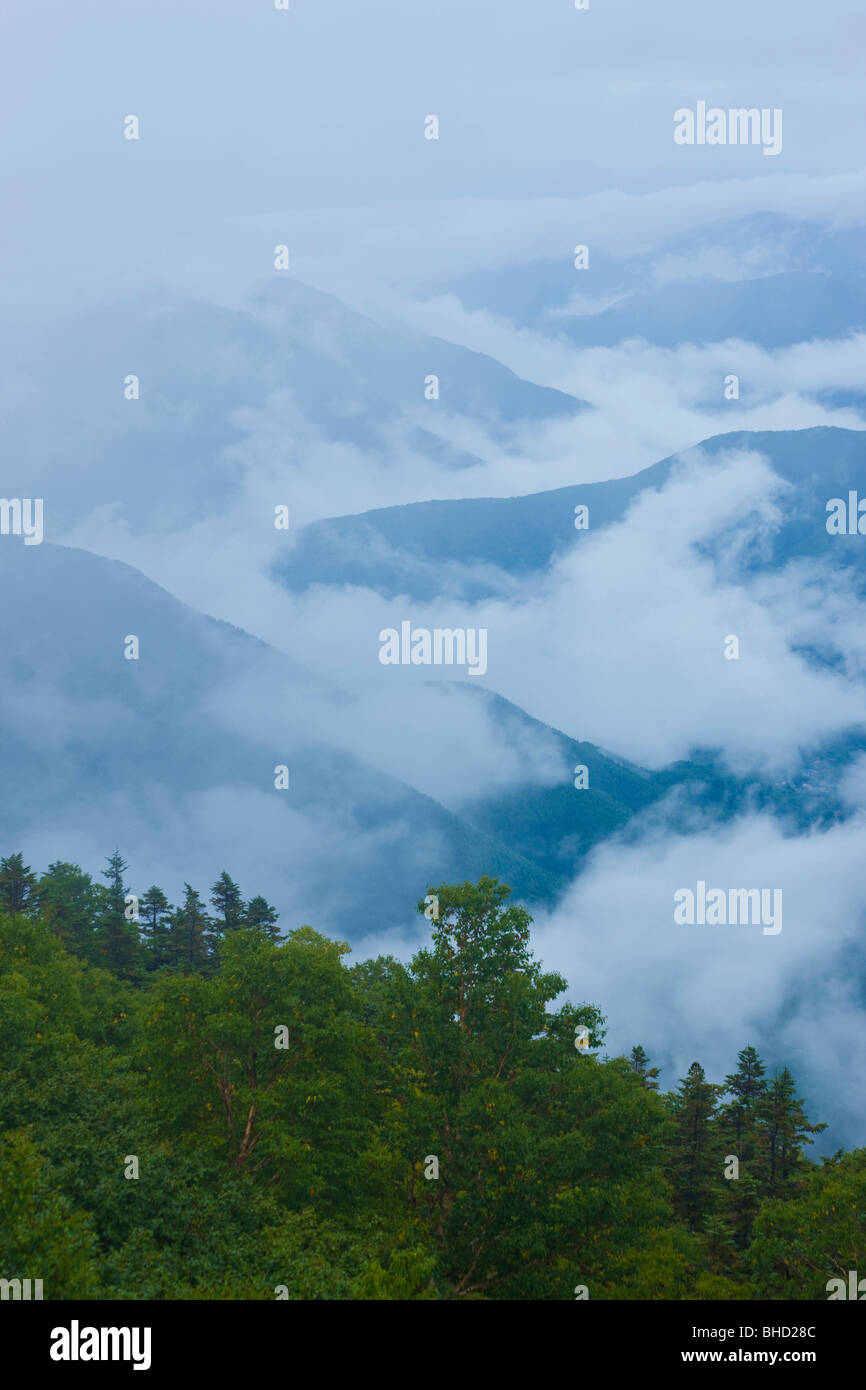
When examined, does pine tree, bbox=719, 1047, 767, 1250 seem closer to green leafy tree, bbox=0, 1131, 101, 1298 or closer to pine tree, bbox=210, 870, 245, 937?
pine tree, bbox=210, 870, 245, 937

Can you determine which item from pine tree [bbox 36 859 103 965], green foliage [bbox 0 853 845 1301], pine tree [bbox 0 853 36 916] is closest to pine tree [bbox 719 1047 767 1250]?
green foliage [bbox 0 853 845 1301]

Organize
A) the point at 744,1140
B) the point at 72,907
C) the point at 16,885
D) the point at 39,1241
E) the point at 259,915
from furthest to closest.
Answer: the point at 72,907, the point at 259,915, the point at 16,885, the point at 744,1140, the point at 39,1241

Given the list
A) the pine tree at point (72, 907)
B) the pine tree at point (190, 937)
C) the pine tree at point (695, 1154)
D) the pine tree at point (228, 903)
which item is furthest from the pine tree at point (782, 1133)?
the pine tree at point (228, 903)

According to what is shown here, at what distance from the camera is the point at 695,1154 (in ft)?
309

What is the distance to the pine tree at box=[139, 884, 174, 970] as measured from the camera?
422ft

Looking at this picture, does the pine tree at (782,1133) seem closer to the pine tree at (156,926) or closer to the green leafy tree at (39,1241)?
the pine tree at (156,926)

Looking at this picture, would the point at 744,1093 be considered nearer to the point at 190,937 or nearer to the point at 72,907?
the point at 190,937

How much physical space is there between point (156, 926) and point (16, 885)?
648 inches

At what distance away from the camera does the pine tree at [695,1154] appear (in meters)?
89.9

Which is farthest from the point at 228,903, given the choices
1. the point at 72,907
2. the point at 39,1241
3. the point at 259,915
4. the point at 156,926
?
the point at 39,1241

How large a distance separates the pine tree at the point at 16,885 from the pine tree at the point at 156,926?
1324 centimetres
